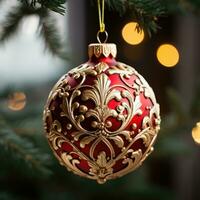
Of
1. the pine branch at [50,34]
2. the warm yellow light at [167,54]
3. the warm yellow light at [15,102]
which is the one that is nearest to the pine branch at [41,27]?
the pine branch at [50,34]

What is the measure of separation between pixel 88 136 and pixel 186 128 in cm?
51

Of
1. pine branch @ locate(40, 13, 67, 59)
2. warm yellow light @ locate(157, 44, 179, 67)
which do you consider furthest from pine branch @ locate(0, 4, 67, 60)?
warm yellow light @ locate(157, 44, 179, 67)

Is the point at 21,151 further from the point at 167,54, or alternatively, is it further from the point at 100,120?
the point at 167,54

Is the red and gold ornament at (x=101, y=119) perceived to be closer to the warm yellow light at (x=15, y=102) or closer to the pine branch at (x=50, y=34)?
the pine branch at (x=50, y=34)

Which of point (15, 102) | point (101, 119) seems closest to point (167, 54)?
point (15, 102)

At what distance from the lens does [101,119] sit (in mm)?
537

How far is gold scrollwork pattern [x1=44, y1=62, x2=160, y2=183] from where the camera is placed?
0.54 metres

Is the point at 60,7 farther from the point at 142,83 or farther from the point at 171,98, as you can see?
the point at 171,98

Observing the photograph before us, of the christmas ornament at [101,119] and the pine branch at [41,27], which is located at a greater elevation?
the pine branch at [41,27]

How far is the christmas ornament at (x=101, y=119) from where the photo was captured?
0.54 m

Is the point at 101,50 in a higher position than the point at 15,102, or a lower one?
higher

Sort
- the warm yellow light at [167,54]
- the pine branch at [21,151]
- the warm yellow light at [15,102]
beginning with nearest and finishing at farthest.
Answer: the pine branch at [21,151], the warm yellow light at [15,102], the warm yellow light at [167,54]

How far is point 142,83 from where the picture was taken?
0.58 metres

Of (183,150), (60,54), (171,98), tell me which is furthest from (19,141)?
(183,150)
